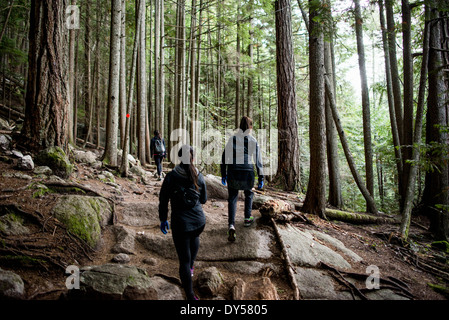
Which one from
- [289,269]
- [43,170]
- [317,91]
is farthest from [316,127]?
[43,170]

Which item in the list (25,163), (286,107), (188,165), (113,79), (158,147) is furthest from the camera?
(158,147)

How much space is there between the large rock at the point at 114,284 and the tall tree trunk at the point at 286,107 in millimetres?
6366

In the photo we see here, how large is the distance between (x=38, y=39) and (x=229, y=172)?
5.88 m

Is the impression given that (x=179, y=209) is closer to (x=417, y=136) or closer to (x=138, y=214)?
(x=138, y=214)

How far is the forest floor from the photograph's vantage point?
326 centimetres

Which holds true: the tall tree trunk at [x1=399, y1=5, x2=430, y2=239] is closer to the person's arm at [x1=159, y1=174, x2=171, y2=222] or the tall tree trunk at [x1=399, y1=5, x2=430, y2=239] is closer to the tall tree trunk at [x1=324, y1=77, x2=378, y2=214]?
the tall tree trunk at [x1=324, y1=77, x2=378, y2=214]

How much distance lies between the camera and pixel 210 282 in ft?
11.3

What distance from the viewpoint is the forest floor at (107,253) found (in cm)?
326

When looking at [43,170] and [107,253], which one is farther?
[43,170]

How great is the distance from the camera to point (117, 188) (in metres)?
7.39

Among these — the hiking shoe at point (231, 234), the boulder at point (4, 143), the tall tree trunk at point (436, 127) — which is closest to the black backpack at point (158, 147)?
the boulder at point (4, 143)

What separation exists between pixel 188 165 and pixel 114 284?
6.10ft

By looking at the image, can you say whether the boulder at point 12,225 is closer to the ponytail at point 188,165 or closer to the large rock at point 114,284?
the large rock at point 114,284

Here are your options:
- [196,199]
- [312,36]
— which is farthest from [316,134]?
[196,199]
